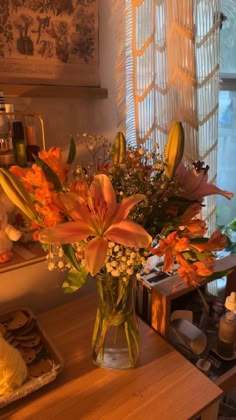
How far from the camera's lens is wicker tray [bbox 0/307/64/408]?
62 cm

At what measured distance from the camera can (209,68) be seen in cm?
111

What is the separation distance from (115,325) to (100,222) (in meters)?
0.29

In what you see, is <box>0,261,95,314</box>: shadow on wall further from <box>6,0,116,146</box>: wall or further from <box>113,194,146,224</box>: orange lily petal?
<box>113,194,146,224</box>: orange lily petal

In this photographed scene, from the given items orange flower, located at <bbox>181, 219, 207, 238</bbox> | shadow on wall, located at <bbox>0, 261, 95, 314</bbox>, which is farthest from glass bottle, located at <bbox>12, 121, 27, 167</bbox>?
orange flower, located at <bbox>181, 219, 207, 238</bbox>

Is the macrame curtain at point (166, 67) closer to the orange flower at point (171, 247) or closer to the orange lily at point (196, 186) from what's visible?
the orange lily at point (196, 186)

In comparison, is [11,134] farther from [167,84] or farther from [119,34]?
[167,84]

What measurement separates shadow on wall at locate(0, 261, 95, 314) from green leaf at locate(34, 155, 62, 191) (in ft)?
1.43

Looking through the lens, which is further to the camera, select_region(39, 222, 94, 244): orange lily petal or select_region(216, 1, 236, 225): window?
select_region(216, 1, 236, 225): window

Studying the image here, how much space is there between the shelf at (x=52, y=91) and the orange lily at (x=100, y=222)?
0.40 m

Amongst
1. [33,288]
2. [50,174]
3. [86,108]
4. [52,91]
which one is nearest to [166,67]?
[86,108]

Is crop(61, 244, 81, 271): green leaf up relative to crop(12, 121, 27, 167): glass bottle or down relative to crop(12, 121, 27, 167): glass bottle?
down

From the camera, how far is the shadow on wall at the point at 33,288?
876mm

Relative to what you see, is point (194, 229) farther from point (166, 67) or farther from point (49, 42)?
point (166, 67)

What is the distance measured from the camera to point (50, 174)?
523 mm
